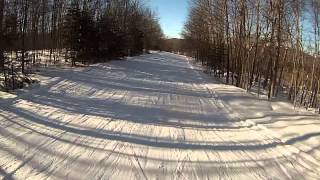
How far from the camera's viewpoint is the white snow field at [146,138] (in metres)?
6.94

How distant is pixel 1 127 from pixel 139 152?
3.38 metres

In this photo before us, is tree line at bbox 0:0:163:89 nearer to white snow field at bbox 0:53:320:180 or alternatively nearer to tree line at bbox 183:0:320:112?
white snow field at bbox 0:53:320:180

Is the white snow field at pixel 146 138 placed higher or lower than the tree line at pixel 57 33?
lower

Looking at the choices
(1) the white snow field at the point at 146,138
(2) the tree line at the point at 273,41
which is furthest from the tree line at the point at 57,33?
(2) the tree line at the point at 273,41

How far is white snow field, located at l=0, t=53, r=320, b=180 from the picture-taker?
6938 millimetres

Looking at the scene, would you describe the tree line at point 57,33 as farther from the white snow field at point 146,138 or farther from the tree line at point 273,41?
the tree line at point 273,41

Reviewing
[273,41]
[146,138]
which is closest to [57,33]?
[273,41]

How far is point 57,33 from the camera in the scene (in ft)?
122

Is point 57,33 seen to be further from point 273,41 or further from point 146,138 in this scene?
point 146,138

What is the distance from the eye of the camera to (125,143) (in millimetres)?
8508

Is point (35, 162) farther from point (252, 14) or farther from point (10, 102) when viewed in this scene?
point (252, 14)

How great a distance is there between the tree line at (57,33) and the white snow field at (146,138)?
175 inches

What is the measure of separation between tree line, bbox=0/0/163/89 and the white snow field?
4442 mm

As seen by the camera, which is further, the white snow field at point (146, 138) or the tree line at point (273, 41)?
the tree line at point (273, 41)
